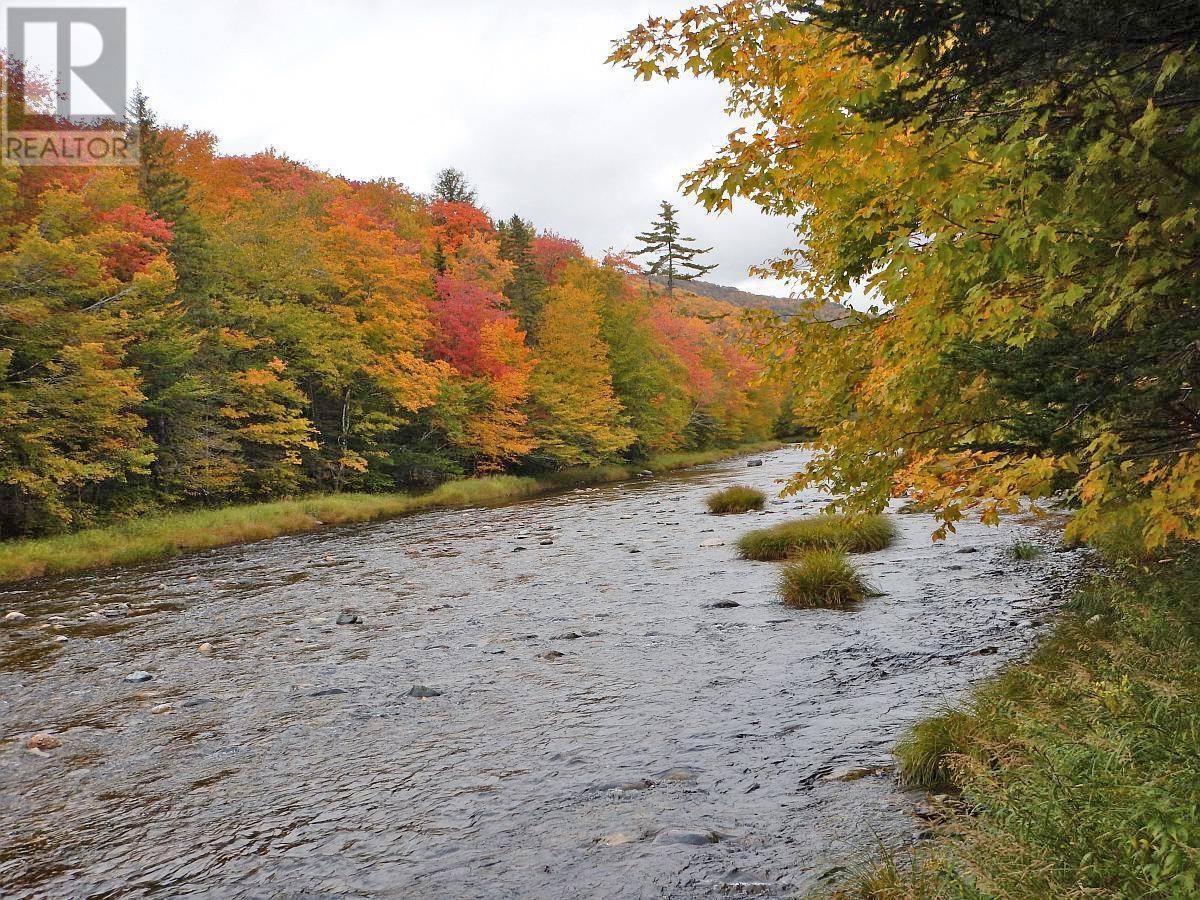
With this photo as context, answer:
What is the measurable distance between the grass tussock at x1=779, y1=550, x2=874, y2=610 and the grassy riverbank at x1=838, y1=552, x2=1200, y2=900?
18.5ft

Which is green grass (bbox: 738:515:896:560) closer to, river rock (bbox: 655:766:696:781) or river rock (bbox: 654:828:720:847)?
river rock (bbox: 655:766:696:781)

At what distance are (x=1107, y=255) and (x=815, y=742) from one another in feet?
15.6

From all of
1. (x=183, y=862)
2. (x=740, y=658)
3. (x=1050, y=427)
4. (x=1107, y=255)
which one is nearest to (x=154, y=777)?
(x=183, y=862)

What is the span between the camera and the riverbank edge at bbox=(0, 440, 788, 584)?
63.0 feet

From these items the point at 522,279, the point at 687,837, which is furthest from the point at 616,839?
the point at 522,279

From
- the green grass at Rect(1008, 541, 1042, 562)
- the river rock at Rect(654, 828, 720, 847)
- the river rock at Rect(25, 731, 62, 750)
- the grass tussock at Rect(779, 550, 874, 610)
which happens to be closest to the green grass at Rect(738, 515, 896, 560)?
the green grass at Rect(1008, 541, 1042, 562)

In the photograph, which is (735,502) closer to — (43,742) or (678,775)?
(678,775)

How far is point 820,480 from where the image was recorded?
779cm

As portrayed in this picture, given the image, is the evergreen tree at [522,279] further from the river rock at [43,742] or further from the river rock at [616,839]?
the river rock at [616,839]

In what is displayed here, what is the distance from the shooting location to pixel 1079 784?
12.9 feet

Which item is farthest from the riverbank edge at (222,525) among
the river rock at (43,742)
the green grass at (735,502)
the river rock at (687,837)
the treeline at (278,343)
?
the river rock at (687,837)

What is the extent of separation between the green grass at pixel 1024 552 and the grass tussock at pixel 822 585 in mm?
3707

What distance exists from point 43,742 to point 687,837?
6654 millimetres

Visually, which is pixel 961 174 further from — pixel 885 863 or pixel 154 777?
pixel 154 777
